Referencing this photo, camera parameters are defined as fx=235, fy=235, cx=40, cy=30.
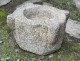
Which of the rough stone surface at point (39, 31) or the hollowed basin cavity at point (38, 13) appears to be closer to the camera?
the rough stone surface at point (39, 31)

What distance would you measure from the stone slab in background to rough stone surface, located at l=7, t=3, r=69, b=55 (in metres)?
0.52

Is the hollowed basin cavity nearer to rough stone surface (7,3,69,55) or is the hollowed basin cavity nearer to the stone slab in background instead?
rough stone surface (7,3,69,55)

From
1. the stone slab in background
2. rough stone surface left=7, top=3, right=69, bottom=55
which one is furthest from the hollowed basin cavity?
the stone slab in background

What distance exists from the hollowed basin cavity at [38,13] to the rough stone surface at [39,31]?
0.19 ft

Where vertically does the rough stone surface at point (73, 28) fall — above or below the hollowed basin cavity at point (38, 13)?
below

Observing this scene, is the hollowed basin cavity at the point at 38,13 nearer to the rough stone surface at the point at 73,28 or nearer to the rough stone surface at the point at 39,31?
the rough stone surface at the point at 39,31

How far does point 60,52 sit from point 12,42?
712 millimetres

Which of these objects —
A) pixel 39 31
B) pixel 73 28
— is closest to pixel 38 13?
pixel 39 31

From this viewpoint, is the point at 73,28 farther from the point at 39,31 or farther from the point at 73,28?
the point at 39,31

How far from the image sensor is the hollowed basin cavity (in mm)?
3348

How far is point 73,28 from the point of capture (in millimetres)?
Answer: 3801

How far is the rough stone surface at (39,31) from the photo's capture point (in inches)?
115

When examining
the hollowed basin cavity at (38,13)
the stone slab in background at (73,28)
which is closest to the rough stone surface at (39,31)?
the hollowed basin cavity at (38,13)

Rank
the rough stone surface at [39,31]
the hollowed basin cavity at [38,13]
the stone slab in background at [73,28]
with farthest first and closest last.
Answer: the stone slab in background at [73,28] < the hollowed basin cavity at [38,13] < the rough stone surface at [39,31]
